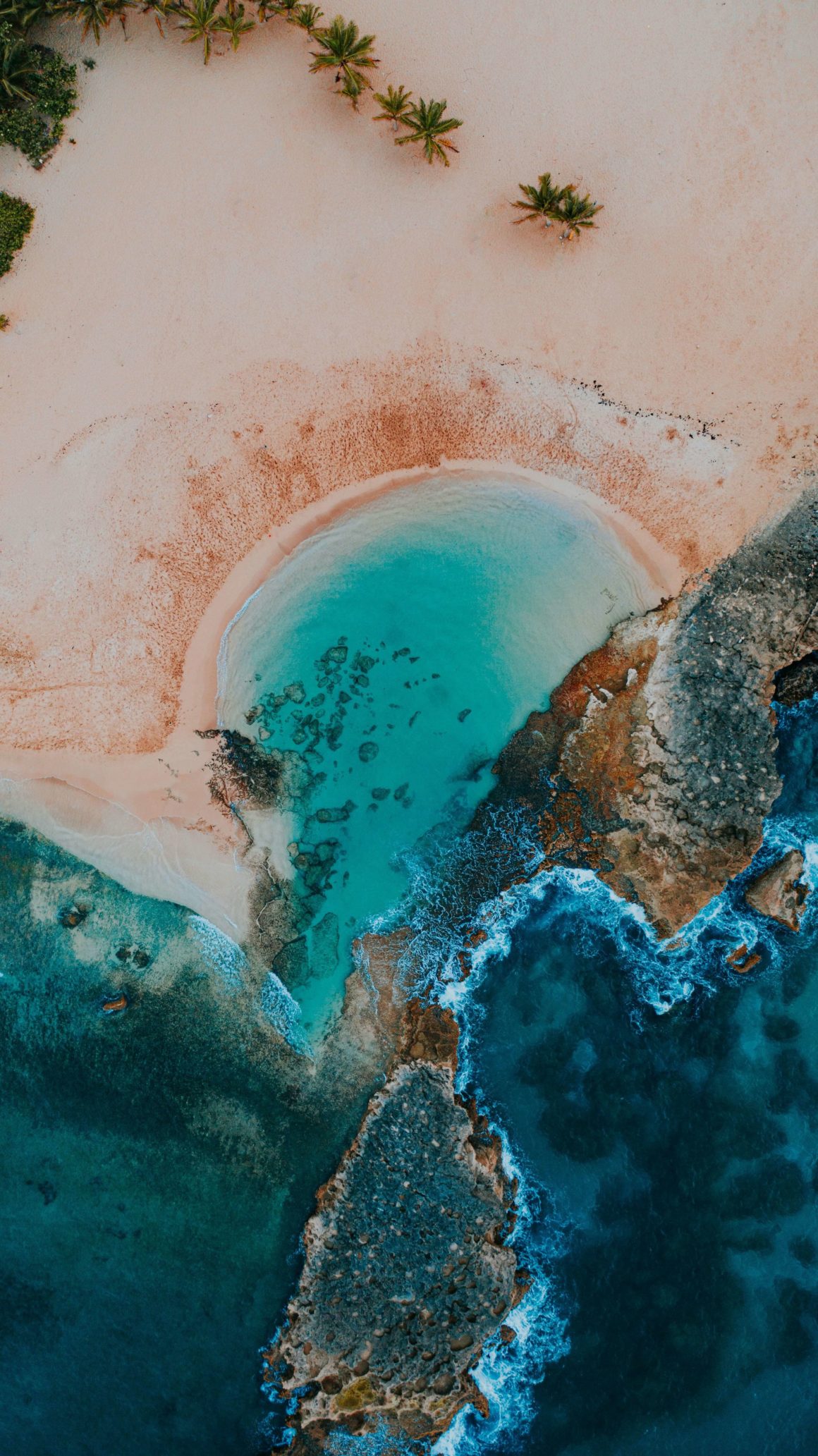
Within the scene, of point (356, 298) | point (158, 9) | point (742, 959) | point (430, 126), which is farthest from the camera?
point (742, 959)

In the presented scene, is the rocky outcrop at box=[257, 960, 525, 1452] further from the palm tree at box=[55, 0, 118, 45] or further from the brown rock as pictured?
the palm tree at box=[55, 0, 118, 45]

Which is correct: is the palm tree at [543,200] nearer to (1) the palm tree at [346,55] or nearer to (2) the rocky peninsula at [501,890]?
(1) the palm tree at [346,55]

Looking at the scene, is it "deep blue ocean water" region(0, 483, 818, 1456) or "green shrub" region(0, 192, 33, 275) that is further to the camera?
"deep blue ocean water" region(0, 483, 818, 1456)

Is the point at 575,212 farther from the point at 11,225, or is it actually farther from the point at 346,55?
the point at 11,225

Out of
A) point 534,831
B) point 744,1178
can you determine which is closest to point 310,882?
point 534,831

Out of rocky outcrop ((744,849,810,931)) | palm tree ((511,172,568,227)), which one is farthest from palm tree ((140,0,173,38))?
rocky outcrop ((744,849,810,931))

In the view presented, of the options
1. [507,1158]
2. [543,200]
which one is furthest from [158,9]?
[507,1158]

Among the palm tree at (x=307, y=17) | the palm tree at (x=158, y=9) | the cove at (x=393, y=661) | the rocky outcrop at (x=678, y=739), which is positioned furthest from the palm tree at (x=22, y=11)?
the rocky outcrop at (x=678, y=739)
